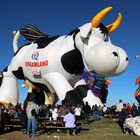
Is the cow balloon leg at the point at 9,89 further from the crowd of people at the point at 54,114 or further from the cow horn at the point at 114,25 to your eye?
the cow horn at the point at 114,25

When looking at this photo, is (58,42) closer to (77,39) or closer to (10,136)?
(77,39)

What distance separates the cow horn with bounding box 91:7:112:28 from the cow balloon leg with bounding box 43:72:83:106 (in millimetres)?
2561

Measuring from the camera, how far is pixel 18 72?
1598 cm

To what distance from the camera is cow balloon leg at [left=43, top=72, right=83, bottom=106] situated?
529 inches

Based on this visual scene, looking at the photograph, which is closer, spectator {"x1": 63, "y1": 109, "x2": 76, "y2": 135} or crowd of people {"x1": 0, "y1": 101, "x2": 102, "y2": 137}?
crowd of people {"x1": 0, "y1": 101, "x2": 102, "y2": 137}

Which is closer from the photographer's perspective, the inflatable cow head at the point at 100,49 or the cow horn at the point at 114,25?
the inflatable cow head at the point at 100,49

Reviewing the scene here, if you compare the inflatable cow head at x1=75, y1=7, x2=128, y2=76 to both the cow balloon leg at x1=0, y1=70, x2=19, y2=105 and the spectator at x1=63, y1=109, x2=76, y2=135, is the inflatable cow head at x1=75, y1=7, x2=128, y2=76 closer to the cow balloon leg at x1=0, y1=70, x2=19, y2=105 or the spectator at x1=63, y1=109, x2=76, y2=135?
the spectator at x1=63, y1=109, x2=76, y2=135

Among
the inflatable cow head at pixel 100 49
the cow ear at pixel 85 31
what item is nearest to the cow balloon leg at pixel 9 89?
the inflatable cow head at pixel 100 49

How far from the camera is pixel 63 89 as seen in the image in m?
13.6

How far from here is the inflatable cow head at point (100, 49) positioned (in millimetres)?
12636

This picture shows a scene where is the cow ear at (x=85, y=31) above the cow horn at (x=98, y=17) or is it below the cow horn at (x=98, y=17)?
below

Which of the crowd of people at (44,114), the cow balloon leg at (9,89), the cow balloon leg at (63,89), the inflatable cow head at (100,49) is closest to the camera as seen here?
the crowd of people at (44,114)

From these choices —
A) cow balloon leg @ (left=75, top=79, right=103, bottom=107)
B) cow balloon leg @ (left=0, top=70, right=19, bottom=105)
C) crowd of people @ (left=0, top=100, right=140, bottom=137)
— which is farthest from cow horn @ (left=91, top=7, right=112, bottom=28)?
cow balloon leg @ (left=0, top=70, right=19, bottom=105)

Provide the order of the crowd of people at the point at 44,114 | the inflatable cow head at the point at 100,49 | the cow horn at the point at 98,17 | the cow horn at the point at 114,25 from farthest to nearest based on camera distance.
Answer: the cow horn at the point at 114,25 → the cow horn at the point at 98,17 → the inflatable cow head at the point at 100,49 → the crowd of people at the point at 44,114
